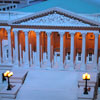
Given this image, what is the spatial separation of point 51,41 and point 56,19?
3.57 metres

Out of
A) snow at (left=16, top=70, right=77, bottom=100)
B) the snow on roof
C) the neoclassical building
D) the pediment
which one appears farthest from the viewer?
the snow on roof

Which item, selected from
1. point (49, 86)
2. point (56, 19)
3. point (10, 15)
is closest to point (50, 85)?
point (49, 86)

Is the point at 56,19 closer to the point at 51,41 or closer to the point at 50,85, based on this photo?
the point at 51,41

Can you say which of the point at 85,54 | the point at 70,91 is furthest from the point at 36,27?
the point at 70,91

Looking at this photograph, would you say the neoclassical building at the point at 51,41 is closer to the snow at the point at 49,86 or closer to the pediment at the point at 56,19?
the pediment at the point at 56,19

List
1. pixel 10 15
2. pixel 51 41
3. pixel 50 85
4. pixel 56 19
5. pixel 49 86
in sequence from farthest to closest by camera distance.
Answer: pixel 51 41 < pixel 10 15 < pixel 56 19 < pixel 50 85 < pixel 49 86

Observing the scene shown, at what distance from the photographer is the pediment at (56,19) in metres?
34.5

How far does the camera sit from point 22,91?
31938 millimetres

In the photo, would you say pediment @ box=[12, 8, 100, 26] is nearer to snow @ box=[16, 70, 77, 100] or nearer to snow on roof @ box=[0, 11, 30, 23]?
snow on roof @ box=[0, 11, 30, 23]

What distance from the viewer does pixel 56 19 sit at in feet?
115

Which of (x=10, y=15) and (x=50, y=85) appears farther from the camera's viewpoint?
(x=10, y=15)

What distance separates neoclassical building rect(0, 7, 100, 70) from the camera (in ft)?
115

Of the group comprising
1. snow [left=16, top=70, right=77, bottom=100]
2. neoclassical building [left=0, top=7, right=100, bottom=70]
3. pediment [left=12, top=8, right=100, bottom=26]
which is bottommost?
snow [left=16, top=70, right=77, bottom=100]

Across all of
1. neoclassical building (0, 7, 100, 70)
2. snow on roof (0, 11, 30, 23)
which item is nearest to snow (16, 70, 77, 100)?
neoclassical building (0, 7, 100, 70)
